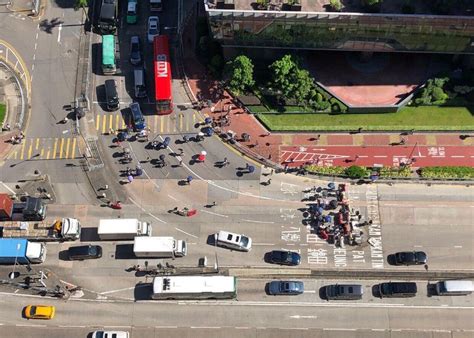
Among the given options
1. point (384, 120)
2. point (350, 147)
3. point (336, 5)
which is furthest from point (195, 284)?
point (336, 5)

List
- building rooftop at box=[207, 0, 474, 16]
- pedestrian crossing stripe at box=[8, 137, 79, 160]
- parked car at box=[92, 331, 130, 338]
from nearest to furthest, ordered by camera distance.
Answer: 1. parked car at box=[92, 331, 130, 338]
2. building rooftop at box=[207, 0, 474, 16]
3. pedestrian crossing stripe at box=[8, 137, 79, 160]

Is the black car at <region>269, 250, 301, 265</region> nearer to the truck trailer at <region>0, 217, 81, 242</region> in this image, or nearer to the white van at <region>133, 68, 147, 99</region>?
the truck trailer at <region>0, 217, 81, 242</region>

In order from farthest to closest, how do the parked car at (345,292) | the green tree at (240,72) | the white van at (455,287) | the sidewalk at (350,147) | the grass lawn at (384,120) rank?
the grass lawn at (384,120)
the green tree at (240,72)
the sidewalk at (350,147)
the parked car at (345,292)
the white van at (455,287)

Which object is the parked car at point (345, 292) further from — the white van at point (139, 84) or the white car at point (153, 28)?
the white car at point (153, 28)

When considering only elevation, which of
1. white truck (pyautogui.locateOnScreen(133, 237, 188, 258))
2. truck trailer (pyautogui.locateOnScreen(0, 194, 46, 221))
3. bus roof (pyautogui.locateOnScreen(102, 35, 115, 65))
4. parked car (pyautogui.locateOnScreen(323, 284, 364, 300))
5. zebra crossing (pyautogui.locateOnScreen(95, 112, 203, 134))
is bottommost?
parked car (pyautogui.locateOnScreen(323, 284, 364, 300))

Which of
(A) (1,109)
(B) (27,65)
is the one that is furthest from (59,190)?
(B) (27,65)

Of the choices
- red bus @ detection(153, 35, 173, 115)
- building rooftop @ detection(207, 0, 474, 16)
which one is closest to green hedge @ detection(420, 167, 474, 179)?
building rooftop @ detection(207, 0, 474, 16)

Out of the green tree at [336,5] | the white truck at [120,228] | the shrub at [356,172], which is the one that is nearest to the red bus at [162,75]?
the white truck at [120,228]
